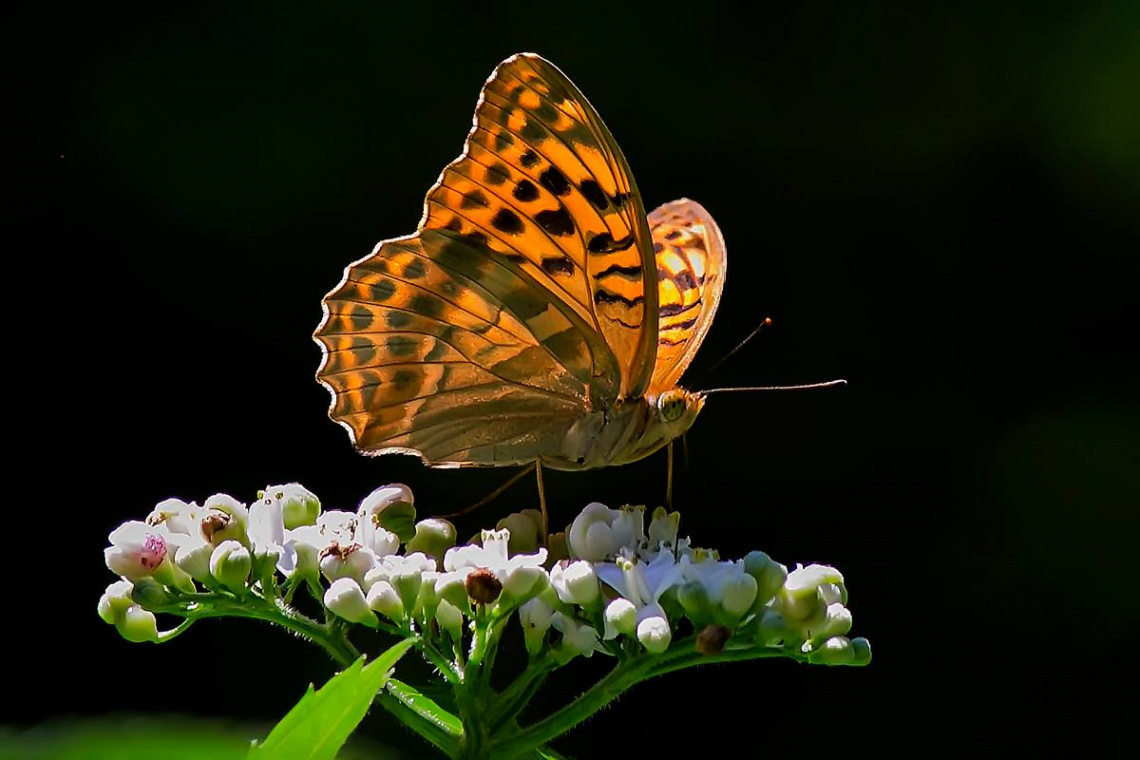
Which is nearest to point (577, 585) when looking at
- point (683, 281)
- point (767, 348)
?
point (683, 281)

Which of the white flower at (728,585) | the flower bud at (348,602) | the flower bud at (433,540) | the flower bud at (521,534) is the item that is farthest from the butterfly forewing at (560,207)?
the flower bud at (348,602)

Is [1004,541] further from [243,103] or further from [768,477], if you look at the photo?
[243,103]

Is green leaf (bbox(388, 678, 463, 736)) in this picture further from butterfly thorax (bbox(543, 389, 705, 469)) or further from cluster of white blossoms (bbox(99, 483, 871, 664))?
butterfly thorax (bbox(543, 389, 705, 469))

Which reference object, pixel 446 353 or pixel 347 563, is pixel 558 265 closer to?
pixel 446 353

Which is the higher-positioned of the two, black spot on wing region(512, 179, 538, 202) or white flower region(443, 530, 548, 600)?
black spot on wing region(512, 179, 538, 202)

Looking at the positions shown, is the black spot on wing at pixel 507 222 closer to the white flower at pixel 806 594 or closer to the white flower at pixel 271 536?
the white flower at pixel 271 536

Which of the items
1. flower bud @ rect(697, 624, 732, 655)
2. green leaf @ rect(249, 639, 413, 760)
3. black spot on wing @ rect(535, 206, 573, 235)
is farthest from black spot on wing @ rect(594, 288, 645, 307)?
green leaf @ rect(249, 639, 413, 760)
